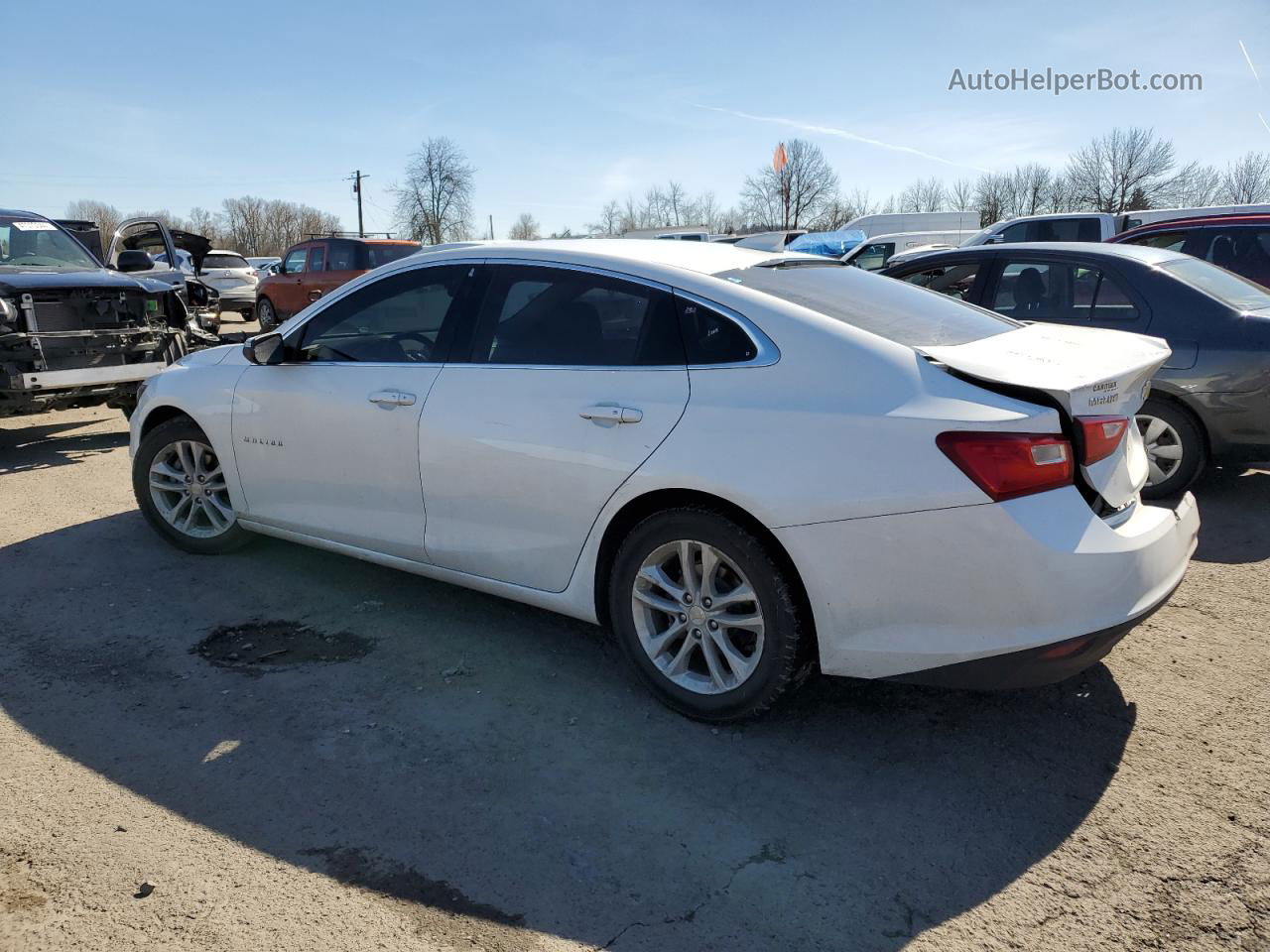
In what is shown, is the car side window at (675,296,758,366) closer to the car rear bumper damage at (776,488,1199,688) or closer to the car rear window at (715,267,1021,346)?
the car rear window at (715,267,1021,346)

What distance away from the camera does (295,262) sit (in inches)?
757

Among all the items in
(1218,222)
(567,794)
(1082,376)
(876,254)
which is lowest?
(567,794)

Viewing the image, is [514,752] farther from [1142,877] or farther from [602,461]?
[1142,877]

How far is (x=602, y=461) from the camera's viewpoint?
10.6 ft

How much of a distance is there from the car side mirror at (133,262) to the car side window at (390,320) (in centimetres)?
546

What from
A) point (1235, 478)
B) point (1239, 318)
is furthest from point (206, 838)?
point (1235, 478)

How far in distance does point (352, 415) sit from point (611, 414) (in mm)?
1384

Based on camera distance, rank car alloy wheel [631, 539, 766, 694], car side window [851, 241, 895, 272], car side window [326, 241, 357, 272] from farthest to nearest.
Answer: car side window [851, 241, 895, 272] → car side window [326, 241, 357, 272] → car alloy wheel [631, 539, 766, 694]

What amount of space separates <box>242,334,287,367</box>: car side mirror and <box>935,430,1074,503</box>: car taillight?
310cm

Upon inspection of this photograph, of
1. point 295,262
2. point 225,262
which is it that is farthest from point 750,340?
point 225,262

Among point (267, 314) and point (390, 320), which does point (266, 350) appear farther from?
point (267, 314)

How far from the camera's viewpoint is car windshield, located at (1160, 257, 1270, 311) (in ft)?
18.4

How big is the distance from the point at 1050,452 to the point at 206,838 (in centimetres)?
271

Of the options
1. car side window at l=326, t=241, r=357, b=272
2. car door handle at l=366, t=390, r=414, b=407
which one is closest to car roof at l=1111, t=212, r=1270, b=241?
car door handle at l=366, t=390, r=414, b=407
